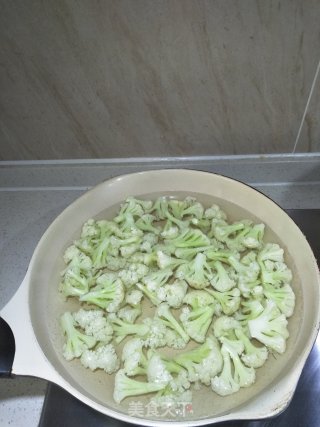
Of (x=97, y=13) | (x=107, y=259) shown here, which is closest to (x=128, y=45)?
(x=97, y=13)

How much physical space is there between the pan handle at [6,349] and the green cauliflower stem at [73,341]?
12cm

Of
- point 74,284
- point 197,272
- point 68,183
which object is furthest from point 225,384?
point 68,183

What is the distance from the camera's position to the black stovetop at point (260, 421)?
903 millimetres

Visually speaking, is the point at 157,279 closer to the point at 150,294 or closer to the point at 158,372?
the point at 150,294

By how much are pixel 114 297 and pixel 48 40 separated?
636 millimetres

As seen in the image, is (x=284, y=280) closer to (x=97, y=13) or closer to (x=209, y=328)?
(x=209, y=328)

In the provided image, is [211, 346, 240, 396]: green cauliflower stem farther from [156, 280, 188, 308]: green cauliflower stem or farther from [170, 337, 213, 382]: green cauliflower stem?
[156, 280, 188, 308]: green cauliflower stem

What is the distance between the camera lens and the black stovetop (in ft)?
2.96

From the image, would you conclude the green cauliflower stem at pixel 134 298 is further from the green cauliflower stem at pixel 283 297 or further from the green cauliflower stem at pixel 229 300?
the green cauliflower stem at pixel 283 297

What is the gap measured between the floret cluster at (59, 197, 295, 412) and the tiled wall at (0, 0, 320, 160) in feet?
0.81

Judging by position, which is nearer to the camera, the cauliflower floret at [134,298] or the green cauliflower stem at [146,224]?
the cauliflower floret at [134,298]

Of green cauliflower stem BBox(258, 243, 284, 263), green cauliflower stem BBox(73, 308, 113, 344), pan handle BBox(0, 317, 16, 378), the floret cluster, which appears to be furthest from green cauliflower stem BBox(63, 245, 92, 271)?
green cauliflower stem BBox(258, 243, 284, 263)

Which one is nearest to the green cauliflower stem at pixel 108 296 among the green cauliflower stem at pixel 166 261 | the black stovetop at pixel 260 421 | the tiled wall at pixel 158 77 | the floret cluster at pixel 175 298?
the floret cluster at pixel 175 298

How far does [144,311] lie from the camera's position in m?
1.04
